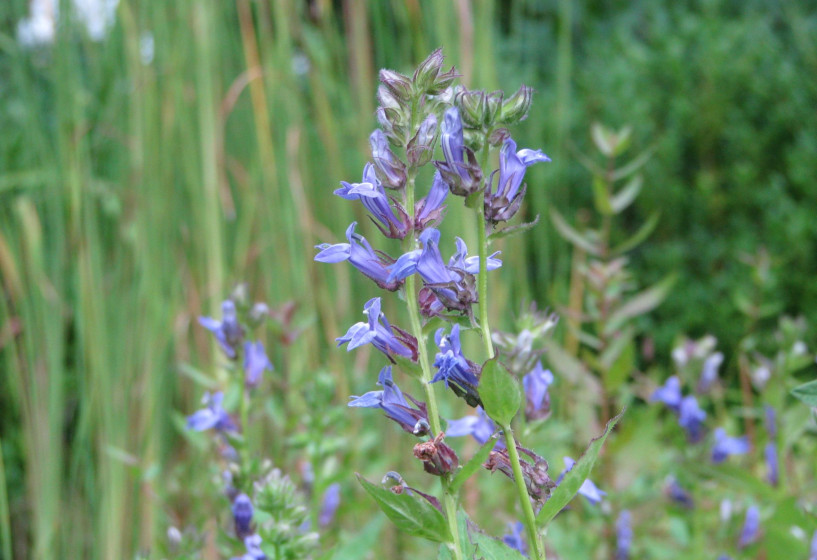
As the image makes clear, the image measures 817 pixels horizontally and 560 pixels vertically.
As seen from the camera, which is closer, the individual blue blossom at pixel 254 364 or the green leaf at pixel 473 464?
the green leaf at pixel 473 464

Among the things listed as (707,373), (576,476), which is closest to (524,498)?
(576,476)

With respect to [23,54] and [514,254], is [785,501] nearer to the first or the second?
[514,254]

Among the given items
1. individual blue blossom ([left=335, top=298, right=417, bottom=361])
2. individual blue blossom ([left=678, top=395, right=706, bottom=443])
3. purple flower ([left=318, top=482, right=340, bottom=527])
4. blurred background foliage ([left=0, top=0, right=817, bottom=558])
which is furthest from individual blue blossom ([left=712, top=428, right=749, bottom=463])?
individual blue blossom ([left=335, top=298, right=417, bottom=361])

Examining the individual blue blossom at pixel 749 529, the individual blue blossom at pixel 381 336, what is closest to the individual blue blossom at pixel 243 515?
the individual blue blossom at pixel 381 336

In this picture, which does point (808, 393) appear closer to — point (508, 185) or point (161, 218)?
point (508, 185)

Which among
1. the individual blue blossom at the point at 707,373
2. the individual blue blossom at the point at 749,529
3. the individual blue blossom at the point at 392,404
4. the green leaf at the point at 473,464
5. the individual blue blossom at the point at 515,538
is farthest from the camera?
the individual blue blossom at the point at 707,373

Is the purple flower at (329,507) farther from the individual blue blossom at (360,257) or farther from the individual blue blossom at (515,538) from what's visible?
the individual blue blossom at (360,257)

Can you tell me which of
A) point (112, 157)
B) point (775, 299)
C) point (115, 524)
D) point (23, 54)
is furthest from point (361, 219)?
point (775, 299)
